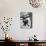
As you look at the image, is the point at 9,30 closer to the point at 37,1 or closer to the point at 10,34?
the point at 10,34

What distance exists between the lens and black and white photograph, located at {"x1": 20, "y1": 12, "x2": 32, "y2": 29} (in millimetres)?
4961

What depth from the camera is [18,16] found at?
16.2ft

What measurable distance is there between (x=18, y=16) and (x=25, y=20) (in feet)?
1.01

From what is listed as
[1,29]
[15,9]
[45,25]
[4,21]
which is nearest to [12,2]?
[15,9]

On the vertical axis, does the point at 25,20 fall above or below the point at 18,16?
below

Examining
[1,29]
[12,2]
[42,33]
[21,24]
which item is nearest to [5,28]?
[1,29]

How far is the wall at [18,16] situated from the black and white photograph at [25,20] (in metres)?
0.11

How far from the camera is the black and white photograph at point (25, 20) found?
496 centimetres

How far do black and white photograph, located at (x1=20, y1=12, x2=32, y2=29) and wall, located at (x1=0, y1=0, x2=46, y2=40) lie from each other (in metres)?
0.11

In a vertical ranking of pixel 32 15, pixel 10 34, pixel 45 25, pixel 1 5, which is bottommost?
pixel 10 34

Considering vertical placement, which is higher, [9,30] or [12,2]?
[12,2]

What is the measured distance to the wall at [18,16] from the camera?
4.89 meters

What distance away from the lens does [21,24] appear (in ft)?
16.3

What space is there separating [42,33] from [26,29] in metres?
0.63
